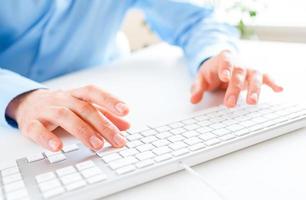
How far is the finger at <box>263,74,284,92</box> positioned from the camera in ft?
1.95

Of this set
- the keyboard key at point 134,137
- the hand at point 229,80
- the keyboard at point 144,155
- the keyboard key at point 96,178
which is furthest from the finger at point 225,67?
the keyboard key at point 96,178

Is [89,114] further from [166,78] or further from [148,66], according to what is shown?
[148,66]

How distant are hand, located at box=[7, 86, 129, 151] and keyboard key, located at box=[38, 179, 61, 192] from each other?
0.08 m

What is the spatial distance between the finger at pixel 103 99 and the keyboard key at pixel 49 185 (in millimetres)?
136

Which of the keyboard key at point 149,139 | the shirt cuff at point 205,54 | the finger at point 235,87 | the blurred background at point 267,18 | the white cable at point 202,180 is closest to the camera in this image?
the white cable at point 202,180

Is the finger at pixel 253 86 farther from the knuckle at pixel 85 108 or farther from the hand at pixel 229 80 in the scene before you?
the knuckle at pixel 85 108

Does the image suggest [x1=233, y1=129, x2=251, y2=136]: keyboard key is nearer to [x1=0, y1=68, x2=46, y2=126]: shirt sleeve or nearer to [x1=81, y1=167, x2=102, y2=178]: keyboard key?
[x1=81, y1=167, x2=102, y2=178]: keyboard key

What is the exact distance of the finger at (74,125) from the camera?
433 millimetres

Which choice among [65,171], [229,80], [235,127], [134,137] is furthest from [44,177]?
[229,80]

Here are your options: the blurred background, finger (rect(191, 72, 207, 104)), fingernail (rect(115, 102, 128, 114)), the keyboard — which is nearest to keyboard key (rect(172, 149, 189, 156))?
the keyboard

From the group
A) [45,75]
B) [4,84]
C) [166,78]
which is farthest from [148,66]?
[4,84]

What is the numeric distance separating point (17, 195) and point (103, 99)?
172 mm

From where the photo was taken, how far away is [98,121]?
458mm

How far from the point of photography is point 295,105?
500 millimetres
